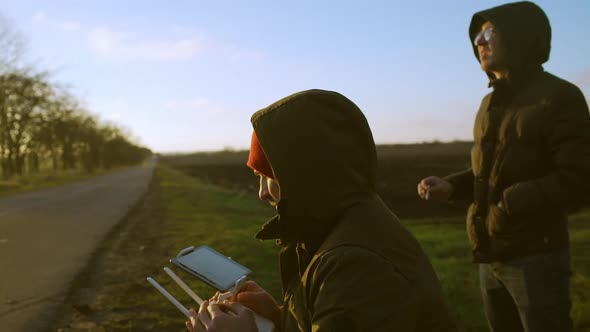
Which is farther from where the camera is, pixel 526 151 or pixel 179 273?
pixel 179 273

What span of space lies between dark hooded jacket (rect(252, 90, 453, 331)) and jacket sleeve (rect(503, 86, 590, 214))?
927 millimetres

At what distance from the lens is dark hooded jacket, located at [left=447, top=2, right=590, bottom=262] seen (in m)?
2.22

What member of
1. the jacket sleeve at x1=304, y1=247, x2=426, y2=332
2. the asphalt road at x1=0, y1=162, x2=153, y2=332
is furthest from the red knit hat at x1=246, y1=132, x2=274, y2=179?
the asphalt road at x1=0, y1=162, x2=153, y2=332

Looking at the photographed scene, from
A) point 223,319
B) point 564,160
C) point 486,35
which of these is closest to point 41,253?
point 223,319

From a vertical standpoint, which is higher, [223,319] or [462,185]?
[462,185]

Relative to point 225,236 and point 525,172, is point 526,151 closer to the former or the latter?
Answer: point 525,172

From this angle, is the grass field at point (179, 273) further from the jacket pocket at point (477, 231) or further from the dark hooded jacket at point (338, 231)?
the dark hooded jacket at point (338, 231)

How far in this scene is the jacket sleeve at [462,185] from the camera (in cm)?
284

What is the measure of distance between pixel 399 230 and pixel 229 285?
72 centimetres

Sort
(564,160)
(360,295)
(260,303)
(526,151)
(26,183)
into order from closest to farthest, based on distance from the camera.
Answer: (360,295), (260,303), (564,160), (526,151), (26,183)

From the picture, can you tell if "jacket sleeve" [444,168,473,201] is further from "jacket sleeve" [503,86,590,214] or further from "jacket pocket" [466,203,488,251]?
"jacket sleeve" [503,86,590,214]

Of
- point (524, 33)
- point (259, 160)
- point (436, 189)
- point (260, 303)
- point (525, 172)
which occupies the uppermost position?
point (524, 33)

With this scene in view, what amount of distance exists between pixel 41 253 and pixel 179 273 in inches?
130

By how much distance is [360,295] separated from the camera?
4.47 ft
